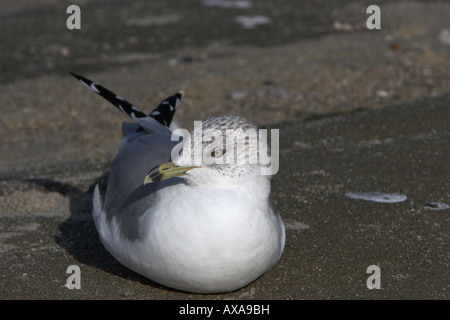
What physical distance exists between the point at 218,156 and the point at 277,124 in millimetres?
4153

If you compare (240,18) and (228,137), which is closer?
(228,137)

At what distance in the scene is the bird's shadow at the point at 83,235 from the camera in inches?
171

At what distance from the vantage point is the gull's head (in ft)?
11.9

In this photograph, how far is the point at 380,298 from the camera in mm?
3932

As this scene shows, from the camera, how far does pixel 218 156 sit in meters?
3.61

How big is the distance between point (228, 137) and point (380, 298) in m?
1.32

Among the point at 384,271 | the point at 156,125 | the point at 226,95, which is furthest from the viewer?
the point at 226,95

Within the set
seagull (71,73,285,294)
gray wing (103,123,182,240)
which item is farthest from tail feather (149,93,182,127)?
seagull (71,73,285,294)

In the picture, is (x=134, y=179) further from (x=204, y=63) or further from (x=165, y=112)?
(x=204, y=63)

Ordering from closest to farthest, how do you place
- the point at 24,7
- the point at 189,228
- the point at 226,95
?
the point at 189,228 → the point at 226,95 → the point at 24,7

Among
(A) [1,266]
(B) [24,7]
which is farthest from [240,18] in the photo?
(A) [1,266]

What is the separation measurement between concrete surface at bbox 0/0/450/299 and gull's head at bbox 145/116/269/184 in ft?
2.56

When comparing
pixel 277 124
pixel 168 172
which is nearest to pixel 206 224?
pixel 168 172
